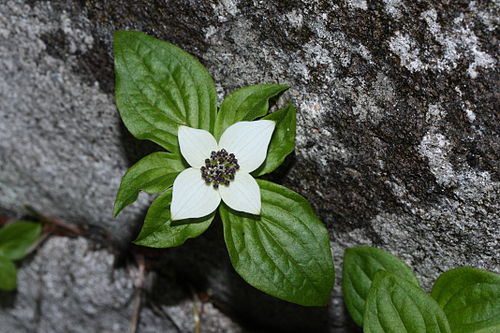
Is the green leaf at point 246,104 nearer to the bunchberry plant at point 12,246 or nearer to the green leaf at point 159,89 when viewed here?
the green leaf at point 159,89

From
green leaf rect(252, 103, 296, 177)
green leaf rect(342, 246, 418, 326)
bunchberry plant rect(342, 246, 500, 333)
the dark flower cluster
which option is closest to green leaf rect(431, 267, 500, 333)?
bunchberry plant rect(342, 246, 500, 333)

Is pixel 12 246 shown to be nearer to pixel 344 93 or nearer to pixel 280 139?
pixel 280 139

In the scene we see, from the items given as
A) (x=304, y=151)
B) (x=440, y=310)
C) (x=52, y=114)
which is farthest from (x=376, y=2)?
(x=52, y=114)

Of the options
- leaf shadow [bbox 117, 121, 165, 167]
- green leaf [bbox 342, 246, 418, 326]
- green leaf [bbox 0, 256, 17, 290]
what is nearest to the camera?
green leaf [bbox 342, 246, 418, 326]

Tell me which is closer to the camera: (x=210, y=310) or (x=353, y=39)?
(x=353, y=39)

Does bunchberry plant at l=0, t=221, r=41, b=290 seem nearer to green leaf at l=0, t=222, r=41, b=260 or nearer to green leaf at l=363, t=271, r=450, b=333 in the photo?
green leaf at l=0, t=222, r=41, b=260

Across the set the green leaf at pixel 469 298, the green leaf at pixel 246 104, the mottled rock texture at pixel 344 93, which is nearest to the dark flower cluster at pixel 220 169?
the green leaf at pixel 246 104

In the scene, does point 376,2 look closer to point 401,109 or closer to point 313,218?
point 401,109
